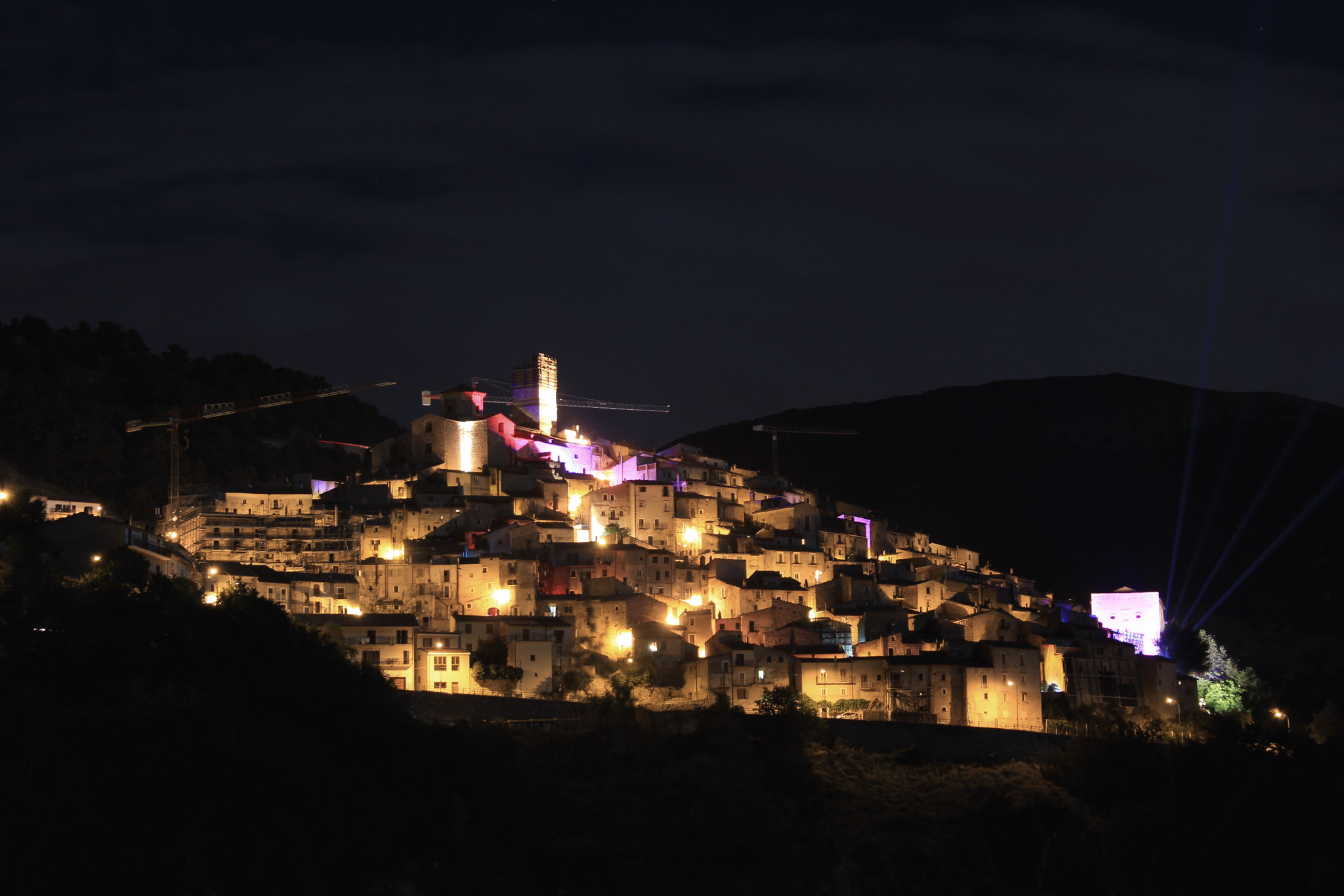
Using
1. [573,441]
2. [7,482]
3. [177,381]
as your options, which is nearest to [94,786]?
[7,482]

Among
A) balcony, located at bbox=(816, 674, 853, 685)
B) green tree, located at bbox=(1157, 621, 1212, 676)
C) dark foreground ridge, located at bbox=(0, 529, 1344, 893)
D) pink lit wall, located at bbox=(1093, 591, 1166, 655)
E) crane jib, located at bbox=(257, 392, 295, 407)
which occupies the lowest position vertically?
dark foreground ridge, located at bbox=(0, 529, 1344, 893)

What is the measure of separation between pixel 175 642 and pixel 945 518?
71535mm

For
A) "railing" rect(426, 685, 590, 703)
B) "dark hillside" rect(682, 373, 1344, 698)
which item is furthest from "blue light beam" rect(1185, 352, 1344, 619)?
"railing" rect(426, 685, 590, 703)

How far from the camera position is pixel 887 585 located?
53.8m

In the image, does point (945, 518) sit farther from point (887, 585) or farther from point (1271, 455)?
point (887, 585)

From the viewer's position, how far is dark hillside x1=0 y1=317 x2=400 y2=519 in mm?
59250

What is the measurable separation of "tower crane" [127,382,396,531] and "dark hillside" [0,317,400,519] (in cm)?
49

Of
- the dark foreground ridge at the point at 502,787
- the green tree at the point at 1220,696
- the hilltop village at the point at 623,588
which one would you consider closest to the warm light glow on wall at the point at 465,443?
the hilltop village at the point at 623,588

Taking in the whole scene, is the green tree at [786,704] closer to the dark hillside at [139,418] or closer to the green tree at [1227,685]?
the green tree at [1227,685]

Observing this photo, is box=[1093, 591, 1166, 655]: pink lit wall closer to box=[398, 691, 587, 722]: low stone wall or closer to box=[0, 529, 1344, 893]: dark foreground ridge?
box=[0, 529, 1344, 893]: dark foreground ridge

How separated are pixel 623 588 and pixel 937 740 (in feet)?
43.1

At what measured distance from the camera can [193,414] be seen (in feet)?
219

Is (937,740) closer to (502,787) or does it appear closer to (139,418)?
(502,787)

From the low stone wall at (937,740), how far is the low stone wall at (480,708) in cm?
744
